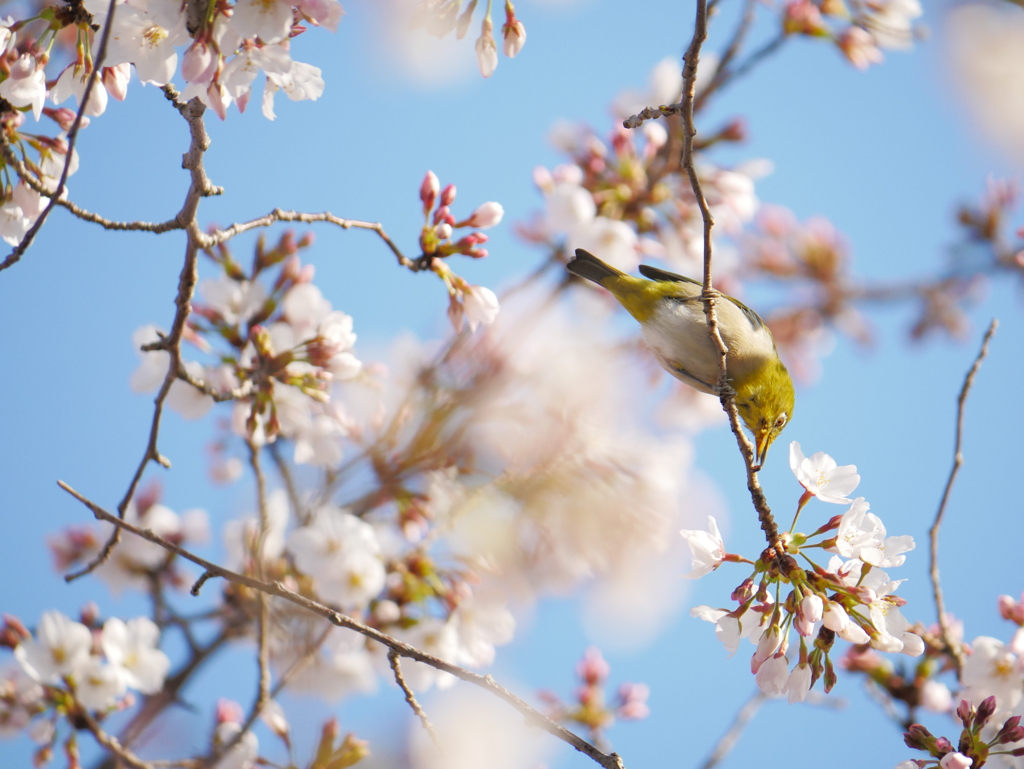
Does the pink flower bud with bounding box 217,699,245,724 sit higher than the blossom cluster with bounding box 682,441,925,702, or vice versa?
the blossom cluster with bounding box 682,441,925,702

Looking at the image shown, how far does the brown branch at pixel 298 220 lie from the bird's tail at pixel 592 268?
4.12ft

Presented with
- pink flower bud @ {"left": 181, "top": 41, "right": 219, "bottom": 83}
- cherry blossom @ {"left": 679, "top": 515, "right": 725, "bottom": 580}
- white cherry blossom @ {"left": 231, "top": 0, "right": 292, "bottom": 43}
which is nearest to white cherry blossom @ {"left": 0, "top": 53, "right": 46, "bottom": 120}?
pink flower bud @ {"left": 181, "top": 41, "right": 219, "bottom": 83}

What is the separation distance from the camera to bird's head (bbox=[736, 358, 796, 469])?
10.9 ft

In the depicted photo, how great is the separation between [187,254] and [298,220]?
12.0 inches

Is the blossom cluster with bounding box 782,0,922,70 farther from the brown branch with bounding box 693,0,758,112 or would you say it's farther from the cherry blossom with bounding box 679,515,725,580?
the cherry blossom with bounding box 679,515,725,580

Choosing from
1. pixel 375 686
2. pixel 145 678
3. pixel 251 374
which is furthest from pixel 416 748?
pixel 251 374

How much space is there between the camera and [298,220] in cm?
209

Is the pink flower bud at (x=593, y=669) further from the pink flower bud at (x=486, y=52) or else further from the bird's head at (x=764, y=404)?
the pink flower bud at (x=486, y=52)

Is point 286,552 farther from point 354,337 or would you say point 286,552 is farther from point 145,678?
point 354,337

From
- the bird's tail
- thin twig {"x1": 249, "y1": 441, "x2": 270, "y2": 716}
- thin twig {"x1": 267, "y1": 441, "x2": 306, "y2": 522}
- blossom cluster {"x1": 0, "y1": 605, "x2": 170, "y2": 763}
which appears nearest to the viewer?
thin twig {"x1": 249, "y1": 441, "x2": 270, "y2": 716}

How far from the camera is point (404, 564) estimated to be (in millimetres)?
3346

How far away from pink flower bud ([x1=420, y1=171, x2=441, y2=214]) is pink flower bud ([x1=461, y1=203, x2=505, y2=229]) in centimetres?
13

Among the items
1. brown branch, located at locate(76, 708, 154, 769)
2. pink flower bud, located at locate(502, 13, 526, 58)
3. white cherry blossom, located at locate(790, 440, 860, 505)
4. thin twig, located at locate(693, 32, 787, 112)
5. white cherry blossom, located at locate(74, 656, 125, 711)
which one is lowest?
brown branch, located at locate(76, 708, 154, 769)

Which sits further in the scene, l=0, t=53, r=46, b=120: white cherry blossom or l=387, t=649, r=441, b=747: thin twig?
l=0, t=53, r=46, b=120: white cherry blossom
